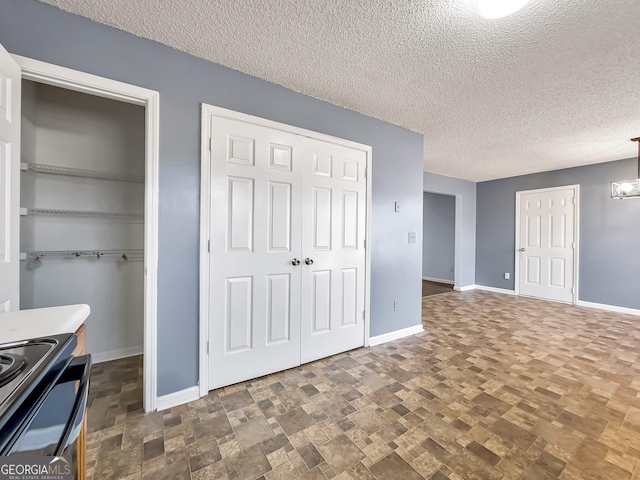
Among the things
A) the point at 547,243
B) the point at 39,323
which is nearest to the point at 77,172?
the point at 39,323

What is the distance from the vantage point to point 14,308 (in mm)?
1280

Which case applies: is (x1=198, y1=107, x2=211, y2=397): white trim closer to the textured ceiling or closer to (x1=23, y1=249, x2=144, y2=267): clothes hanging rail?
the textured ceiling

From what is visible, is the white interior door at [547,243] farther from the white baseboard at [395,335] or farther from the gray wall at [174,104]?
the gray wall at [174,104]

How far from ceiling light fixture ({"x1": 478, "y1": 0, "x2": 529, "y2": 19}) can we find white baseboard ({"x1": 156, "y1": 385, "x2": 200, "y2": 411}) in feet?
9.62

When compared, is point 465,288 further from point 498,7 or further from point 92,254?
point 92,254

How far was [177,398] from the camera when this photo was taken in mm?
1812

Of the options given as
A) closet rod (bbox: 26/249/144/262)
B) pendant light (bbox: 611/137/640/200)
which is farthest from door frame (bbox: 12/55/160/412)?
pendant light (bbox: 611/137/640/200)

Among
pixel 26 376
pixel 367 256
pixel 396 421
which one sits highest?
pixel 367 256

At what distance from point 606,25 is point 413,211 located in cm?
202

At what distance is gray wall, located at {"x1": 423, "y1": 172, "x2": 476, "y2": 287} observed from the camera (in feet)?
18.8

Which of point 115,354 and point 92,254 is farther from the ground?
point 92,254

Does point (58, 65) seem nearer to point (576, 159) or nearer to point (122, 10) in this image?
point (122, 10)
